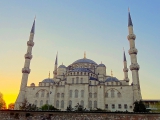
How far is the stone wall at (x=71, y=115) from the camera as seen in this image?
36.7 feet

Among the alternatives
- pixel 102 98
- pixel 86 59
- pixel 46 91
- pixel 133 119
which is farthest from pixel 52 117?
pixel 86 59

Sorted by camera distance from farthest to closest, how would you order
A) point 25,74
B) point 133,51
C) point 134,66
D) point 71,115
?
point 25,74
point 133,51
point 134,66
point 71,115

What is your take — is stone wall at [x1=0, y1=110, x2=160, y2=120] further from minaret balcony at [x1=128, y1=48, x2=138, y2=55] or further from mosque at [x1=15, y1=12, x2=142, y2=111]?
minaret balcony at [x1=128, y1=48, x2=138, y2=55]

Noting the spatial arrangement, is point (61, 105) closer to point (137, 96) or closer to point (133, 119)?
point (137, 96)

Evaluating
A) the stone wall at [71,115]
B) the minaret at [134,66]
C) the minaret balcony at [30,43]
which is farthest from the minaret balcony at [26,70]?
the stone wall at [71,115]

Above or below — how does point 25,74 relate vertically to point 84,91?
above

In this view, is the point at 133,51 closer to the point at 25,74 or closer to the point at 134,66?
the point at 134,66

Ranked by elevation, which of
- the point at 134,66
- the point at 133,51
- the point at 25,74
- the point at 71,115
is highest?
the point at 133,51

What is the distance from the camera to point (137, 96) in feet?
83.0

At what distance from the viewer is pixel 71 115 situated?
37.6 feet

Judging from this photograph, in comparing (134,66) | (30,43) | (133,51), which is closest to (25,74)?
(30,43)

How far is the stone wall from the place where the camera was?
11.2 metres

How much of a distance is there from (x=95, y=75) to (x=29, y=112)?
20.5 metres

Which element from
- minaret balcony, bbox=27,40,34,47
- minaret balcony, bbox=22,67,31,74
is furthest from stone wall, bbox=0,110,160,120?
minaret balcony, bbox=27,40,34,47
